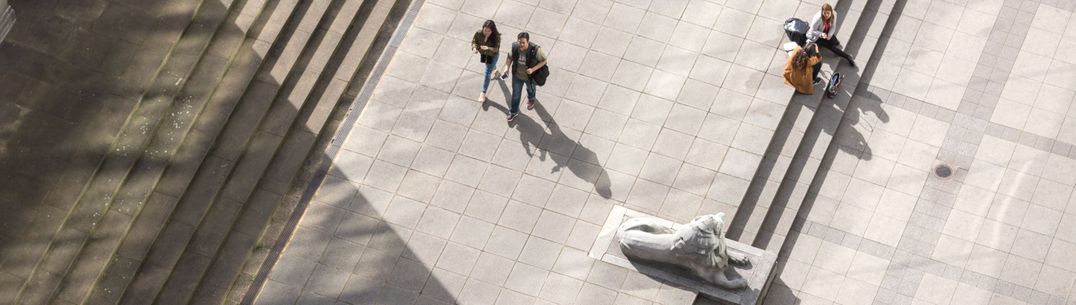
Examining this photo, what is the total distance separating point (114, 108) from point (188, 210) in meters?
2.46

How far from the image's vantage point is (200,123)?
27.7 m

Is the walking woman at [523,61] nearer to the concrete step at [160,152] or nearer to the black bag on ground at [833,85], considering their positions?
the concrete step at [160,152]

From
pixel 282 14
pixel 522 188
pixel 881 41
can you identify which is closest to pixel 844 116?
pixel 881 41

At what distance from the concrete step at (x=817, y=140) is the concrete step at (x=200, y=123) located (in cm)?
1005

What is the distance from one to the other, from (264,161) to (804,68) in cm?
1018

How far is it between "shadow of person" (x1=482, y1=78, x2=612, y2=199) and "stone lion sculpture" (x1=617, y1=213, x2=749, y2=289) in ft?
5.58

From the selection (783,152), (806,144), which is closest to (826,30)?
(806,144)

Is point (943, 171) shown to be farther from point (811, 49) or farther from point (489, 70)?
point (489, 70)

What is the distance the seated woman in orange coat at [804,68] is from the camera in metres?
28.2

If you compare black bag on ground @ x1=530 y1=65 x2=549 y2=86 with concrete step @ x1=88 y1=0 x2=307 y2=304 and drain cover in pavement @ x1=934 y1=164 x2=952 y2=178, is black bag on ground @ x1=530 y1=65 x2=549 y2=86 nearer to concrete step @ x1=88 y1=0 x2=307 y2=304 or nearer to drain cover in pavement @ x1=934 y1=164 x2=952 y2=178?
concrete step @ x1=88 y1=0 x2=307 y2=304

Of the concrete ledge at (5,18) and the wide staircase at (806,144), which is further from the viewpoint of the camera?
the wide staircase at (806,144)

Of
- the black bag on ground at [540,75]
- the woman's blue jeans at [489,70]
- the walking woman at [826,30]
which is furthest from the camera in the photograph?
the walking woman at [826,30]

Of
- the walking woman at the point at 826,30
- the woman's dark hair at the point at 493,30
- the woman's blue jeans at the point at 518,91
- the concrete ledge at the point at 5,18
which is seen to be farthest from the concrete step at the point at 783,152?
the concrete ledge at the point at 5,18

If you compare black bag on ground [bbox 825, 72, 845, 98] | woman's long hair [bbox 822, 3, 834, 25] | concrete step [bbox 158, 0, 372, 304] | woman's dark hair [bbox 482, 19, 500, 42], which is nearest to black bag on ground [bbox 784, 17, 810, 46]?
woman's long hair [bbox 822, 3, 834, 25]
